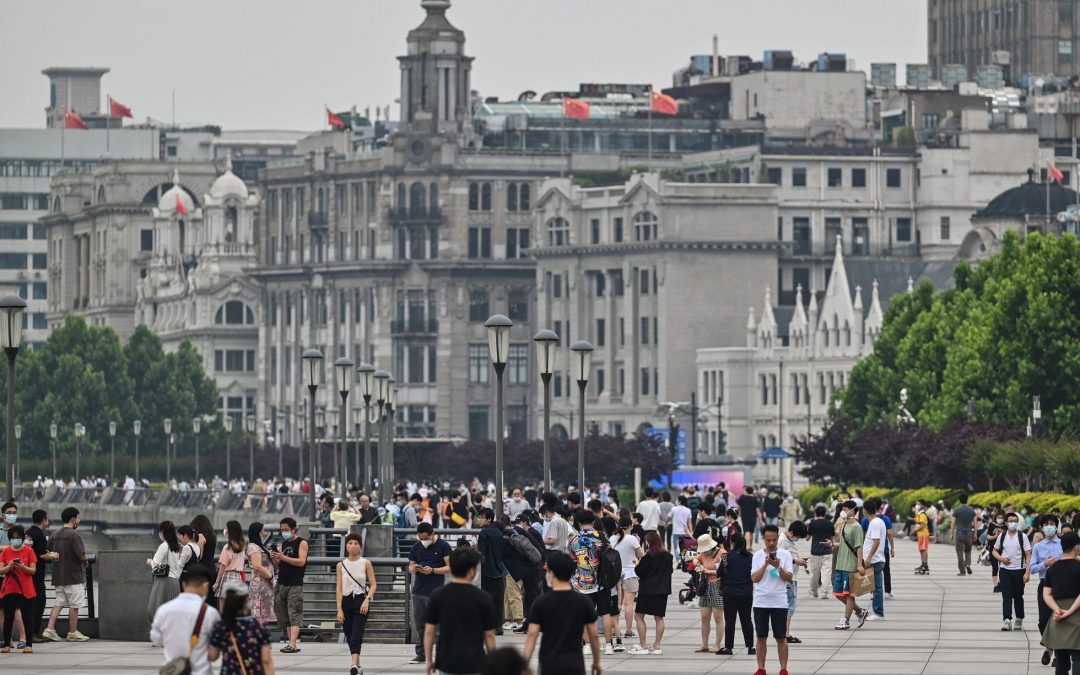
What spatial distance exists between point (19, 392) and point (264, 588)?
16019 centimetres

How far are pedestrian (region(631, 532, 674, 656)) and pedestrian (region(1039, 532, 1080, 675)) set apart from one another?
8702 millimetres

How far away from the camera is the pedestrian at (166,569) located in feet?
121

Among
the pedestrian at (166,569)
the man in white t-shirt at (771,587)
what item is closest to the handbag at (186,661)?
the pedestrian at (166,569)

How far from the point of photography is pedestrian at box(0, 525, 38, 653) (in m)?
39.9

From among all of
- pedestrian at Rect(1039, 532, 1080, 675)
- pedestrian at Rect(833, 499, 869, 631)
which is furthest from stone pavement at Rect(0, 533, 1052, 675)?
pedestrian at Rect(1039, 532, 1080, 675)

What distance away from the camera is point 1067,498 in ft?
243

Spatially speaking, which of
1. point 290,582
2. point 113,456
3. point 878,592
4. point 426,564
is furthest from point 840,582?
point 113,456

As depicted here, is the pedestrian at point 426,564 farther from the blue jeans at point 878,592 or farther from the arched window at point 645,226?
the arched window at point 645,226

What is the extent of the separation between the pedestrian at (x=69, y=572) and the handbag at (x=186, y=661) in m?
15.2

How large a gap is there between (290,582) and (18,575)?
11.8 feet

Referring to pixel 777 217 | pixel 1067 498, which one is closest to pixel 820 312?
Answer: pixel 777 217

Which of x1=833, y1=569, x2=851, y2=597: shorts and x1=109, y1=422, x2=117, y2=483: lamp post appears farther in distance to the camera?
x1=109, y1=422, x2=117, y2=483: lamp post

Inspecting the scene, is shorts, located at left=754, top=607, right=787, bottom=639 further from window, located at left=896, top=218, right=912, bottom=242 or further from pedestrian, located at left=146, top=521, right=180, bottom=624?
window, located at left=896, top=218, right=912, bottom=242

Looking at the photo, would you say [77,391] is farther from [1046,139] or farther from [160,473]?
[1046,139]
